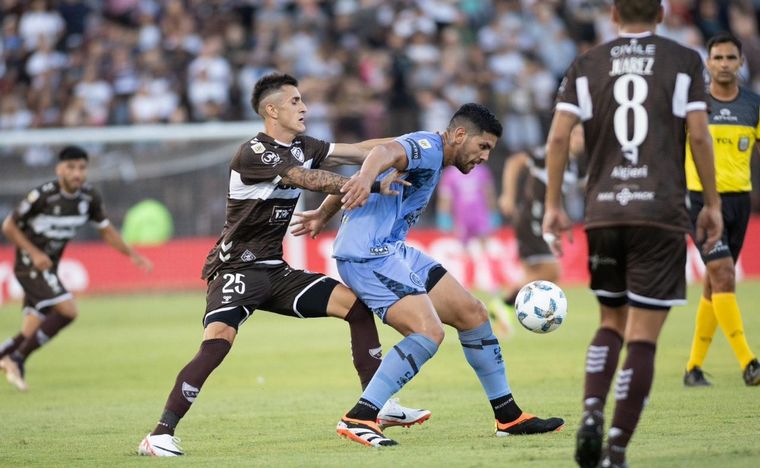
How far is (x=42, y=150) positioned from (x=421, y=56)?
774 centimetres

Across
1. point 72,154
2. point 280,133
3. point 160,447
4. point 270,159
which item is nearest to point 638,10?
point 270,159

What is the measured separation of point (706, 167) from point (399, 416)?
10.0 feet

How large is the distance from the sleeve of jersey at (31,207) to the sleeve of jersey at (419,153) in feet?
21.7

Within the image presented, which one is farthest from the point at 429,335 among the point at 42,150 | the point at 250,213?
the point at 42,150

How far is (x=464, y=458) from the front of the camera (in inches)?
275

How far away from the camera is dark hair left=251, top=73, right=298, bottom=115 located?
873cm

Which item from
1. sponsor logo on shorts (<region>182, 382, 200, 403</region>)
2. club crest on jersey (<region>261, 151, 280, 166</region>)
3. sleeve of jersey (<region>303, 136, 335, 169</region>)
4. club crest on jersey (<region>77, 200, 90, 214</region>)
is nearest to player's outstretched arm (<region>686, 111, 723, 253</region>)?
club crest on jersey (<region>261, 151, 280, 166</region>)

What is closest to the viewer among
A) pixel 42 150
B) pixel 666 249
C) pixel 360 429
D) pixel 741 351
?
pixel 666 249

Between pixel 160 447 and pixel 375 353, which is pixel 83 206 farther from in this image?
pixel 160 447

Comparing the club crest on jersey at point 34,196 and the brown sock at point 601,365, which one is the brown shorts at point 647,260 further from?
the club crest on jersey at point 34,196

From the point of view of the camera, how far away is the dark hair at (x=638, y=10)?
6.35 m

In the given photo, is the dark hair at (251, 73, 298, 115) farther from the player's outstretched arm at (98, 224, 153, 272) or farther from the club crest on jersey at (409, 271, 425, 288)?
the player's outstretched arm at (98, 224, 153, 272)

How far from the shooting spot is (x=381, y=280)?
312 inches

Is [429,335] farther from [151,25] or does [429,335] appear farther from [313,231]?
[151,25]
